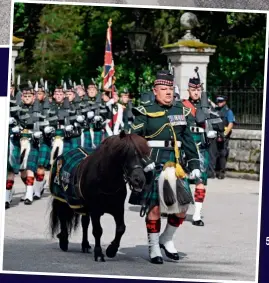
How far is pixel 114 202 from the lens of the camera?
10.6 m

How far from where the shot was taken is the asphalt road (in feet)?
33.1

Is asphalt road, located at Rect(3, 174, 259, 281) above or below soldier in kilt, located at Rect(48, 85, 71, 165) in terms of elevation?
below

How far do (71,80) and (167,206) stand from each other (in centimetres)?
356

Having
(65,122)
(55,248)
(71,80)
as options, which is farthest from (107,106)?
(55,248)

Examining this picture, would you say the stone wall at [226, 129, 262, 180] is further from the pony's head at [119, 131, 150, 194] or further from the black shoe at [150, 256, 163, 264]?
the pony's head at [119, 131, 150, 194]

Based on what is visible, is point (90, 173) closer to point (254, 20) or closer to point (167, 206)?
point (167, 206)

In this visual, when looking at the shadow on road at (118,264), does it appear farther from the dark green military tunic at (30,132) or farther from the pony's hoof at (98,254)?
the dark green military tunic at (30,132)

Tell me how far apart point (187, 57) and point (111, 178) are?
452 centimetres

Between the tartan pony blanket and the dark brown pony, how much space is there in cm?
7

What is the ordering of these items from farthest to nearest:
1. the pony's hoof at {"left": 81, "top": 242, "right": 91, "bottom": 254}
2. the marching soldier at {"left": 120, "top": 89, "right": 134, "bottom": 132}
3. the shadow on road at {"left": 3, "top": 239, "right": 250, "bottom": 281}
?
the marching soldier at {"left": 120, "top": 89, "right": 134, "bottom": 132} < the pony's hoof at {"left": 81, "top": 242, "right": 91, "bottom": 254} < the shadow on road at {"left": 3, "top": 239, "right": 250, "bottom": 281}

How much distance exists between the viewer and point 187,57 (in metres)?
14.7

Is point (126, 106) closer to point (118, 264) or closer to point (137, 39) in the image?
point (137, 39)

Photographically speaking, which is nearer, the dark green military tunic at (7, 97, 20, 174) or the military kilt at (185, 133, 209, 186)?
the dark green military tunic at (7, 97, 20, 174)

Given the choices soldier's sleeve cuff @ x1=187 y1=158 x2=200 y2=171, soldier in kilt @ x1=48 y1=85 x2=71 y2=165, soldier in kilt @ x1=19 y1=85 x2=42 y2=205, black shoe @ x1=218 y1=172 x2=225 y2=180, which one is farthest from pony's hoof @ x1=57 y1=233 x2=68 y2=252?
black shoe @ x1=218 y1=172 x2=225 y2=180
